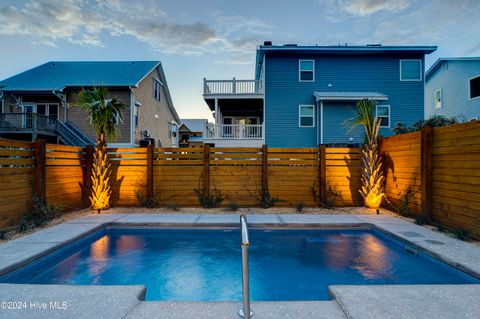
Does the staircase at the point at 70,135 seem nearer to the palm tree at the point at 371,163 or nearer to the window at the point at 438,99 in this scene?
the palm tree at the point at 371,163

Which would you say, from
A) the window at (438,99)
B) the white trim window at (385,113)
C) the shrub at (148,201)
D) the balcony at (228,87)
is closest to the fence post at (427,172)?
the shrub at (148,201)

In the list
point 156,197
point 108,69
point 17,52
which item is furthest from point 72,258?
point 108,69

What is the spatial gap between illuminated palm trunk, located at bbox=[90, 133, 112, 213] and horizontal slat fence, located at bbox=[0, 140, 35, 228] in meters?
Answer: 1.83

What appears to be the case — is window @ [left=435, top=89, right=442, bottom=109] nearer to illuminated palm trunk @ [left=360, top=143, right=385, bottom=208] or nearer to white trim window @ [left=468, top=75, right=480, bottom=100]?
white trim window @ [left=468, top=75, right=480, bottom=100]

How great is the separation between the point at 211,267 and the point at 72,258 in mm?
2702

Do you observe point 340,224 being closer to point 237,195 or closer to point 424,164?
point 424,164

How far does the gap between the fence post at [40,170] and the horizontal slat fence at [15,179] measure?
0.08 m

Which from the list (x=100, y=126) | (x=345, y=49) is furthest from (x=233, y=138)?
(x=345, y=49)

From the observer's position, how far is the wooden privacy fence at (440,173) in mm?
5090

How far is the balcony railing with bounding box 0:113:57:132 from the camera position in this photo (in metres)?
15.3

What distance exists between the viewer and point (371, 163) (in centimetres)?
826

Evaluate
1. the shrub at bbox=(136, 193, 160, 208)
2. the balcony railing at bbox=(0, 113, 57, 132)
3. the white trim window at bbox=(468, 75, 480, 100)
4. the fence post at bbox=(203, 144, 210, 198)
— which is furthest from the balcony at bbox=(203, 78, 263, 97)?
the white trim window at bbox=(468, 75, 480, 100)

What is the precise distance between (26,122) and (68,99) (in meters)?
2.87

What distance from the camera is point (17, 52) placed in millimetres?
14133
